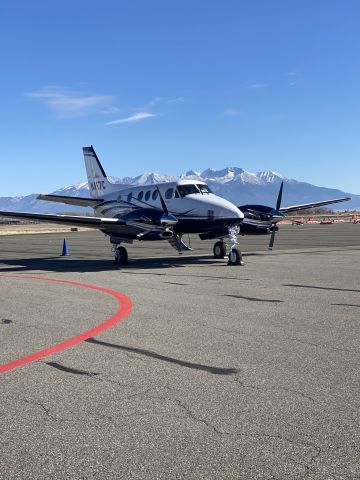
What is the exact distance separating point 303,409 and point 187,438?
128 cm

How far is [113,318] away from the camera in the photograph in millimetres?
10047

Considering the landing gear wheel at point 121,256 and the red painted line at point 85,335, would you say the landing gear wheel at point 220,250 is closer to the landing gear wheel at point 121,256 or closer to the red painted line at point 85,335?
the landing gear wheel at point 121,256

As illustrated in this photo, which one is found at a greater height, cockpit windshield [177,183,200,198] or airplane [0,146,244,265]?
cockpit windshield [177,183,200,198]

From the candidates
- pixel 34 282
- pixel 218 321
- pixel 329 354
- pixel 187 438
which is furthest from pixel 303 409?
pixel 34 282

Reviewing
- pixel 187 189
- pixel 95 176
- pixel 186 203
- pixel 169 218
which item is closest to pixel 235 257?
pixel 169 218

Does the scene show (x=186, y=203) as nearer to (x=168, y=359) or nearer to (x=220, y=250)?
(x=220, y=250)

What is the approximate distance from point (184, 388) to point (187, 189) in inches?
688

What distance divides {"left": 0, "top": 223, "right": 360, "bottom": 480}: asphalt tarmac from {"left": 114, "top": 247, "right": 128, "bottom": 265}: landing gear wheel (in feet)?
31.7

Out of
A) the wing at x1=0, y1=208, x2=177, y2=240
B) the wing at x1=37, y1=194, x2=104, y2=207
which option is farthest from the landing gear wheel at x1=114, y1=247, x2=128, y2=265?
the wing at x1=37, y1=194, x2=104, y2=207

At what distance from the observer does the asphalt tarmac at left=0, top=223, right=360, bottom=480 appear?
407 cm

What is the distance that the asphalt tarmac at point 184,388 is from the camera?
160 inches

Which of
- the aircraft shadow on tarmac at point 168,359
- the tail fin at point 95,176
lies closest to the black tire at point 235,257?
the tail fin at point 95,176

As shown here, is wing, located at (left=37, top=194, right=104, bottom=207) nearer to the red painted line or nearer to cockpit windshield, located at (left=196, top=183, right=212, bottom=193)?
cockpit windshield, located at (left=196, top=183, right=212, bottom=193)

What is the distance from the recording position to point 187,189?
2284cm
